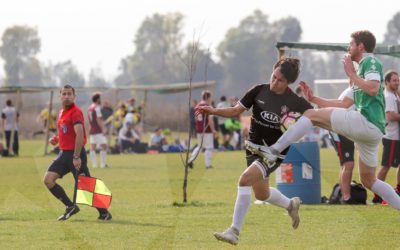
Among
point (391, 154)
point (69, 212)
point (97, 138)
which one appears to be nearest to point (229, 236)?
point (69, 212)

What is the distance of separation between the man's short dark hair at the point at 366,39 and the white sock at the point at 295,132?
1046mm

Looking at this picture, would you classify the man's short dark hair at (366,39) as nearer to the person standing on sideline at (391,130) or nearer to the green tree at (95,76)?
the person standing on sideline at (391,130)

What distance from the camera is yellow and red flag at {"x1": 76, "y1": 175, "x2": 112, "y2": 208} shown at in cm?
1411

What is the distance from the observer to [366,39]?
11.0m

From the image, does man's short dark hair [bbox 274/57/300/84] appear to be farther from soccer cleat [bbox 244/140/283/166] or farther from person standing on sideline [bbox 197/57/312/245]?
soccer cleat [bbox 244/140/283/166]

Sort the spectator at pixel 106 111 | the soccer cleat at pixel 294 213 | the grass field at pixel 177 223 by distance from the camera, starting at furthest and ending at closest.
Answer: the spectator at pixel 106 111 → the soccer cleat at pixel 294 213 → the grass field at pixel 177 223

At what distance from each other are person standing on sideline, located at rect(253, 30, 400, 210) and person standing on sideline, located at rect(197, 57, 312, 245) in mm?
179

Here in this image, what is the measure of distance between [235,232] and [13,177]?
50.7 feet

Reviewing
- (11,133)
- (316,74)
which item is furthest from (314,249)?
(316,74)

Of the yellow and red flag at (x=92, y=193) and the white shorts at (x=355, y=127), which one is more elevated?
the white shorts at (x=355, y=127)

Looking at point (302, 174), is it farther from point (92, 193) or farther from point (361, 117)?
point (361, 117)

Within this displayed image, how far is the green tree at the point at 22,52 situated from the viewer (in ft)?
522

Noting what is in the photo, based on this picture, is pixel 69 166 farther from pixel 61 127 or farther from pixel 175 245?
pixel 175 245

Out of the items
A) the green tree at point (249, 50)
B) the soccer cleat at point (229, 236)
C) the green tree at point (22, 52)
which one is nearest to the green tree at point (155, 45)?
the green tree at point (249, 50)
